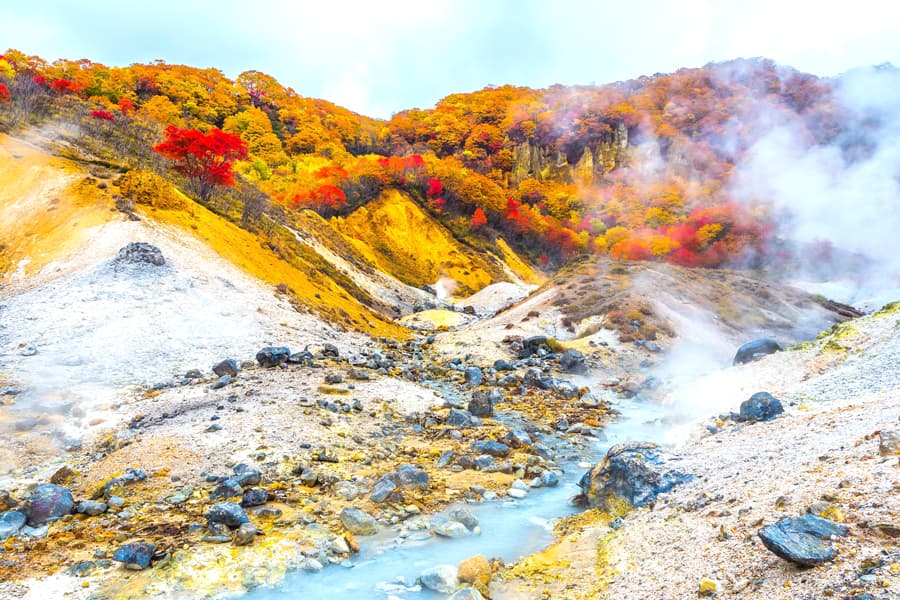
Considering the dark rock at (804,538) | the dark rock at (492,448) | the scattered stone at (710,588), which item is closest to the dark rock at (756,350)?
the dark rock at (492,448)

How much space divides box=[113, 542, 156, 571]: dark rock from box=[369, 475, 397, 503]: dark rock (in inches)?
128

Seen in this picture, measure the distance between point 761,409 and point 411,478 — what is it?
661cm

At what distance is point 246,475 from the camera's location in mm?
8695

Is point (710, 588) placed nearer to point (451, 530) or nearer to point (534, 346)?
point (451, 530)

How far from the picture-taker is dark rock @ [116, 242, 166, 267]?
774 inches

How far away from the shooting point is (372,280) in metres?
44.3

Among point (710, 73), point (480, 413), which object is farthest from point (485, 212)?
point (710, 73)

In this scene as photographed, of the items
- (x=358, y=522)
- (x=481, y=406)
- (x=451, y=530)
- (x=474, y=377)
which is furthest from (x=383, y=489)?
(x=474, y=377)

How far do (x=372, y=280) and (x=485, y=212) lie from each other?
32.4 meters

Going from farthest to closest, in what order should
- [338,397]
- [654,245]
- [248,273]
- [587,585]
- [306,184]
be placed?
[654,245], [306,184], [248,273], [338,397], [587,585]

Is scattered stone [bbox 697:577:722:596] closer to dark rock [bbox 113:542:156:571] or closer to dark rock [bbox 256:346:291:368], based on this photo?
dark rock [bbox 113:542:156:571]

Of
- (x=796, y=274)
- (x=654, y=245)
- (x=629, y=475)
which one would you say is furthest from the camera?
(x=654, y=245)

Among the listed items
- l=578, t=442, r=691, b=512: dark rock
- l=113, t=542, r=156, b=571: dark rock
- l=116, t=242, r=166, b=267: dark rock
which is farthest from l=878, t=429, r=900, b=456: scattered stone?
l=116, t=242, r=166, b=267: dark rock

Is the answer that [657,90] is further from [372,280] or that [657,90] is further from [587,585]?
[587,585]
